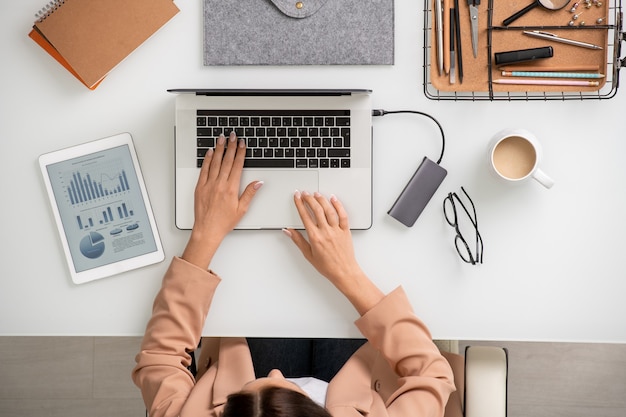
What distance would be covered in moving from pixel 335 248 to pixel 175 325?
29cm

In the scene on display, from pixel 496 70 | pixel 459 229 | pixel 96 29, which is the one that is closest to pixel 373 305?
pixel 459 229

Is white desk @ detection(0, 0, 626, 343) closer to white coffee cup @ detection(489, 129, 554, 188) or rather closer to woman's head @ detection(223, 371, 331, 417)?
white coffee cup @ detection(489, 129, 554, 188)

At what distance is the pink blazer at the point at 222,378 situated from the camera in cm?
92

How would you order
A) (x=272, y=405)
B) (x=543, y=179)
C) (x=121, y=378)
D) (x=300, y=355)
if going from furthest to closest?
(x=121, y=378) < (x=300, y=355) < (x=543, y=179) < (x=272, y=405)

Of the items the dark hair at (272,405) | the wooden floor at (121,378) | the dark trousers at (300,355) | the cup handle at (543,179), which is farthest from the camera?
the wooden floor at (121,378)

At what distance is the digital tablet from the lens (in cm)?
98

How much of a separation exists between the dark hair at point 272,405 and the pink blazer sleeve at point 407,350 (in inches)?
6.8

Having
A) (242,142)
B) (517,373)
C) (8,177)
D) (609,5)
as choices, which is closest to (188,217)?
(242,142)

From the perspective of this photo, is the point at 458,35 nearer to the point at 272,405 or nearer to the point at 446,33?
the point at 446,33

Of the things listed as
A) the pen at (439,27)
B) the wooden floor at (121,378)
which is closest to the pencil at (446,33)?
the pen at (439,27)

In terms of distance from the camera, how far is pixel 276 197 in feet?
3.15

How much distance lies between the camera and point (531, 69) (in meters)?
0.96

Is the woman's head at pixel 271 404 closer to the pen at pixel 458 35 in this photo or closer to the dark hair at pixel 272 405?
the dark hair at pixel 272 405

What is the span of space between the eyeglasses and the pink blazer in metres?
0.13
